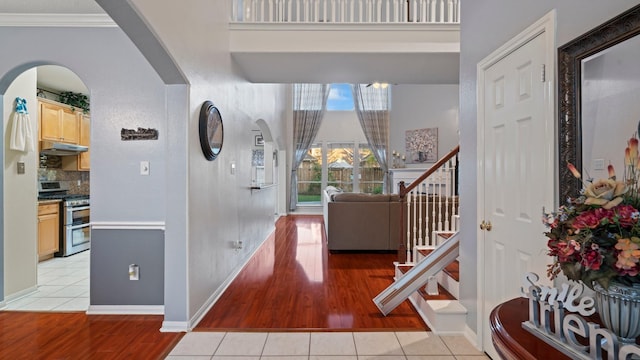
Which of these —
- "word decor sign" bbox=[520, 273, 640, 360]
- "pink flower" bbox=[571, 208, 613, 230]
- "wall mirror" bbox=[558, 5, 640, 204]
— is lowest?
"word decor sign" bbox=[520, 273, 640, 360]

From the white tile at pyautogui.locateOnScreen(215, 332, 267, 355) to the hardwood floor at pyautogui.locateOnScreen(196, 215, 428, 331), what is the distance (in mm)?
117

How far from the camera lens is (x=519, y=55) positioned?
6.08ft

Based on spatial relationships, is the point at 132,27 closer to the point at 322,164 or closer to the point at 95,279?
the point at 95,279

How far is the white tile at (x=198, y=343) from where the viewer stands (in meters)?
2.26

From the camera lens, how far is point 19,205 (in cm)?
318

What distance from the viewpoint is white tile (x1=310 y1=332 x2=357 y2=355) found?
7.40ft

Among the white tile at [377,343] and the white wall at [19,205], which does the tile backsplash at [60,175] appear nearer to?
the white wall at [19,205]

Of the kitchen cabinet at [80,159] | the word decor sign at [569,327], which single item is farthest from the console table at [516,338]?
the kitchen cabinet at [80,159]

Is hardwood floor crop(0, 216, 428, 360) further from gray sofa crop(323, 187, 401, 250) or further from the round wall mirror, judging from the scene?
the round wall mirror

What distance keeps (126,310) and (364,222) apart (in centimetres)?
322

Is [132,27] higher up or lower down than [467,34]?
lower down

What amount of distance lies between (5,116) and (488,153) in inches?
166

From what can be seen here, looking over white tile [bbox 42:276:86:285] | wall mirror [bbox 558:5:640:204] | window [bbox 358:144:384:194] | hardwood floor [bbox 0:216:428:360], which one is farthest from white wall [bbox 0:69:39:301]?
window [bbox 358:144:384:194]

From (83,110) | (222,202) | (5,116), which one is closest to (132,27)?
(222,202)
